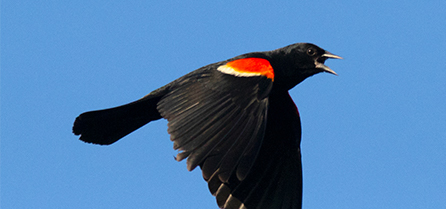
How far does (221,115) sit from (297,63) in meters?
1.53

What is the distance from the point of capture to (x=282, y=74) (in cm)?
604

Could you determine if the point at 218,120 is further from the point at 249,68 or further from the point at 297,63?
the point at 297,63

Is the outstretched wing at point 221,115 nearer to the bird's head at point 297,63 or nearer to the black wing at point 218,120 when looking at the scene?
the black wing at point 218,120

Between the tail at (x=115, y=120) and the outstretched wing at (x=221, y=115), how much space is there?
0.43m

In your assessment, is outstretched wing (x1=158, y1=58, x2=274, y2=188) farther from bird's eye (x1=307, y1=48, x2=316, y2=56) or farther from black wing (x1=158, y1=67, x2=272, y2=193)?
bird's eye (x1=307, y1=48, x2=316, y2=56)

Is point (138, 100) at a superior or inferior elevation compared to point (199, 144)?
superior

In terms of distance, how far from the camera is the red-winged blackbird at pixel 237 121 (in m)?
4.68

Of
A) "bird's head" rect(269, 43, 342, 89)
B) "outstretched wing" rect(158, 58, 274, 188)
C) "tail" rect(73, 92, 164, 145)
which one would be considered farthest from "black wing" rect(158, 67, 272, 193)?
"bird's head" rect(269, 43, 342, 89)

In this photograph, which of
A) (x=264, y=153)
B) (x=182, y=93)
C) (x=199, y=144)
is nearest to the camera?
(x=199, y=144)

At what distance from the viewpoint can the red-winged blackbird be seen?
4.68 metres

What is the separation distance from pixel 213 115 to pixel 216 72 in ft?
2.35

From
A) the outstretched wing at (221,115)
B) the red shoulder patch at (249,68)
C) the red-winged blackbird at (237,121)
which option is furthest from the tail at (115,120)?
the red shoulder patch at (249,68)

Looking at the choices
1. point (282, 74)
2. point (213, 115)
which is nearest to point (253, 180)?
point (282, 74)

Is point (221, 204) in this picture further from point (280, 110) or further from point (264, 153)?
point (280, 110)
